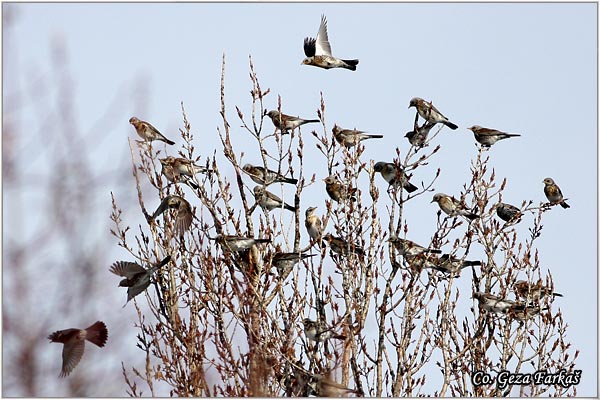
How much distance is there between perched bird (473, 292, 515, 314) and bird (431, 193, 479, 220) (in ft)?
3.11

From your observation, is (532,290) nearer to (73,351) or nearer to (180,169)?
(180,169)

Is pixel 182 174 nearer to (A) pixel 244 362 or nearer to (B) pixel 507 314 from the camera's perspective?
(A) pixel 244 362

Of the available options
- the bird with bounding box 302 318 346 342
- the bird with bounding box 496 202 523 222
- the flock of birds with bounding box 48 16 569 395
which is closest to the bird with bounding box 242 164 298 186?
the flock of birds with bounding box 48 16 569 395

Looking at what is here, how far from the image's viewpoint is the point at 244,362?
9078 mm

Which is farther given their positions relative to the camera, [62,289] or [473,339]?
[473,339]

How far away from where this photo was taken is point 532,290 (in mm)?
11109

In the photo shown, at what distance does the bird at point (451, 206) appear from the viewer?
10.5 meters

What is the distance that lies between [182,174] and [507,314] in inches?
164

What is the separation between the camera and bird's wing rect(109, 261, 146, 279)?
941 cm

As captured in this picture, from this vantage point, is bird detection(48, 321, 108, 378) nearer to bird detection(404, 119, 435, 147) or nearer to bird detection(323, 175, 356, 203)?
bird detection(323, 175, 356, 203)

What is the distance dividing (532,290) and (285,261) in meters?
3.26

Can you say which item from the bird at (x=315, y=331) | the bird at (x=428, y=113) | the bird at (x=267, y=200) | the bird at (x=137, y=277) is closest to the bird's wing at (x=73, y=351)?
the bird at (x=137, y=277)

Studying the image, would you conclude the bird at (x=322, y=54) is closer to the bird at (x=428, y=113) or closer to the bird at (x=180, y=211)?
the bird at (x=428, y=113)

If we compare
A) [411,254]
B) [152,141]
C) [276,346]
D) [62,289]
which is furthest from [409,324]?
[62,289]
